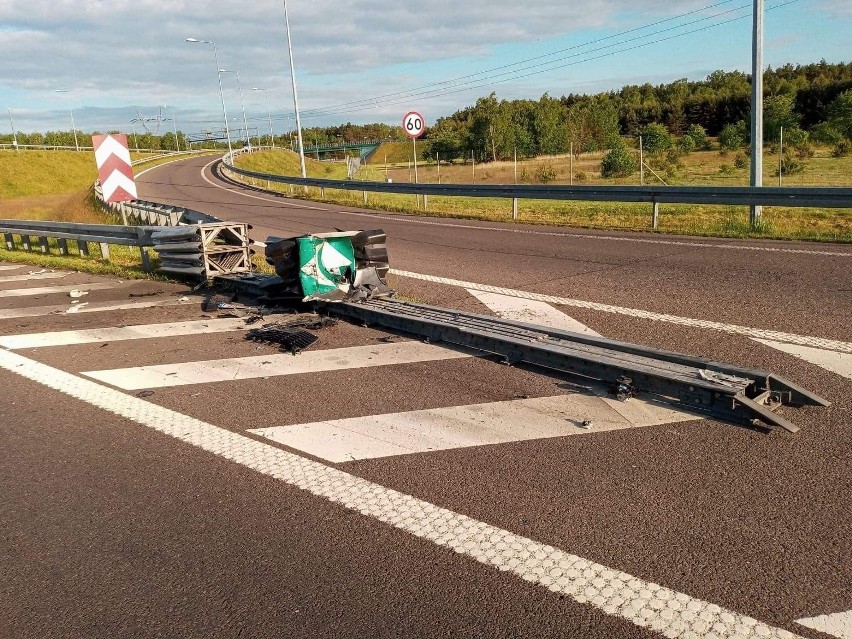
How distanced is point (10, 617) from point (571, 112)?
2569 inches

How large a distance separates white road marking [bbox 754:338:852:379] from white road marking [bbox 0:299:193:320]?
646cm

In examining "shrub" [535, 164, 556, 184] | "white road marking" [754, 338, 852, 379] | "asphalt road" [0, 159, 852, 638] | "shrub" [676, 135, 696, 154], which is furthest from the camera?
"shrub" [676, 135, 696, 154]

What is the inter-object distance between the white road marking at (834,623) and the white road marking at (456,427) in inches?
70.8

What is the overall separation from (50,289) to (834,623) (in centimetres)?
1042

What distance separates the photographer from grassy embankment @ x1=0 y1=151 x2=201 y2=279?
11.9 m

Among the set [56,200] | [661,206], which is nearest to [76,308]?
[661,206]

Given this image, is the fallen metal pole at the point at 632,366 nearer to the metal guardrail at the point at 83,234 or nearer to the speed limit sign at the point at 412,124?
the metal guardrail at the point at 83,234

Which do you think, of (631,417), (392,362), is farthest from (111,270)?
(631,417)

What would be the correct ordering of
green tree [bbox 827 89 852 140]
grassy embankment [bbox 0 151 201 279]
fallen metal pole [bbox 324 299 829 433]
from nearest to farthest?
fallen metal pole [bbox 324 299 829 433], grassy embankment [bbox 0 151 201 279], green tree [bbox 827 89 852 140]

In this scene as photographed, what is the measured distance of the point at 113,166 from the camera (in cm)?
1141

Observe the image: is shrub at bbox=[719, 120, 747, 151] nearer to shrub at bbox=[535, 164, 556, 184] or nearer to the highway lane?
shrub at bbox=[535, 164, 556, 184]

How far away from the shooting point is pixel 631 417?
440 centimetres

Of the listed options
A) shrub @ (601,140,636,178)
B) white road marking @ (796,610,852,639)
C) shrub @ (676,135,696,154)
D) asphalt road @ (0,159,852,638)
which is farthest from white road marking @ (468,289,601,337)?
shrub @ (676,135,696,154)

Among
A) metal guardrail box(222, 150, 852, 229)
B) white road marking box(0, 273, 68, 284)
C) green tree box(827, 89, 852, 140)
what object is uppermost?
green tree box(827, 89, 852, 140)
